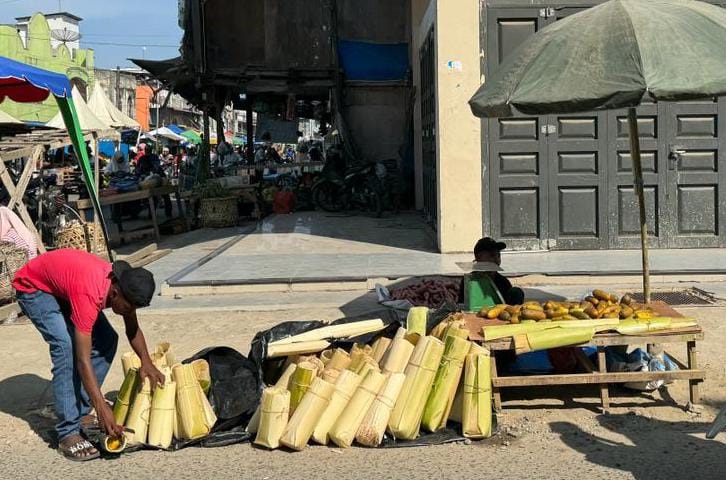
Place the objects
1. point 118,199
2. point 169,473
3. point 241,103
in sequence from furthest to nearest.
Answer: point 241,103 → point 118,199 → point 169,473

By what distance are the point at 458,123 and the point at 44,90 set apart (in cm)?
478

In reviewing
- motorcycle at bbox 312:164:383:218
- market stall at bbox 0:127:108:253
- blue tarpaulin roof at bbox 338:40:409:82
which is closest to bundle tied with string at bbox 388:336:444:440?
market stall at bbox 0:127:108:253

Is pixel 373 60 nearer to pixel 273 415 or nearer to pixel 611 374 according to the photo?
pixel 611 374

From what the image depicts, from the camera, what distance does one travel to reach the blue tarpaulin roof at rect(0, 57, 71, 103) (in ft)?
27.0

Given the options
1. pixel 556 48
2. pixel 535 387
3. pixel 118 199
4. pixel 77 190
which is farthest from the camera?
pixel 77 190

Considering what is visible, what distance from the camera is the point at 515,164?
10.2 meters

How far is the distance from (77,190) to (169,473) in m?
12.7

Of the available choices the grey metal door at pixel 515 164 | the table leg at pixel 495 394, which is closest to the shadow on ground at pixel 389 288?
the grey metal door at pixel 515 164

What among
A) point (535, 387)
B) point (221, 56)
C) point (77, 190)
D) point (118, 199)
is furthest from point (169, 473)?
point (221, 56)

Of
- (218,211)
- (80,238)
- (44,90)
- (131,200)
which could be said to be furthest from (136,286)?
(218,211)

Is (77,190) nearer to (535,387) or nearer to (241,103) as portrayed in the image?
(241,103)

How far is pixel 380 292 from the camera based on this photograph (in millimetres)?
7816

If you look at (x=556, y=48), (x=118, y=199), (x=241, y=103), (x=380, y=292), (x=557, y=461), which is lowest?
(x=557, y=461)

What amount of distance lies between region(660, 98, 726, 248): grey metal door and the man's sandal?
7.59m
